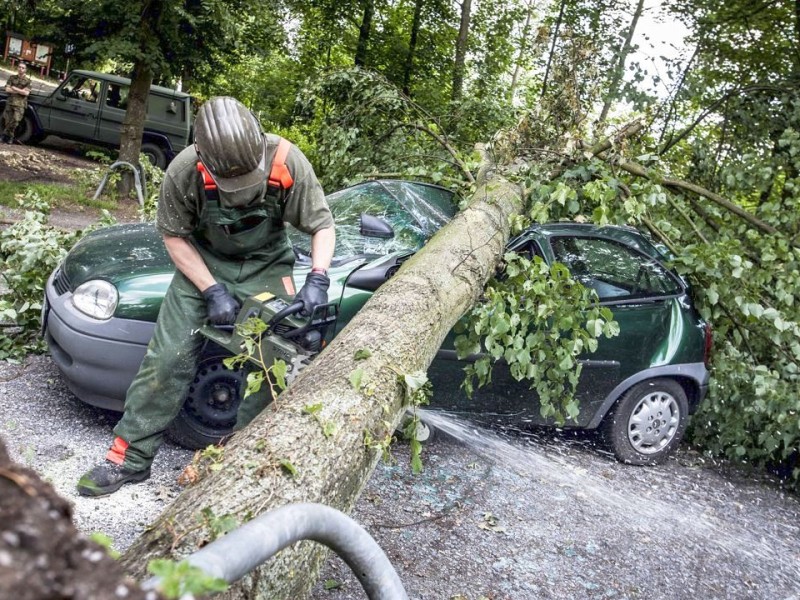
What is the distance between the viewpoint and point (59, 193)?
12.2 metres

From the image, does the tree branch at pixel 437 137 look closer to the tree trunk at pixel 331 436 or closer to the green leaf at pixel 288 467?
the tree trunk at pixel 331 436

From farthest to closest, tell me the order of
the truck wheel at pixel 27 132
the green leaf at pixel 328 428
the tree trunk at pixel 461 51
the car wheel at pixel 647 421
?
the truck wheel at pixel 27 132 < the tree trunk at pixel 461 51 < the car wheel at pixel 647 421 < the green leaf at pixel 328 428

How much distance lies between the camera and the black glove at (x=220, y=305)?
12.1 ft

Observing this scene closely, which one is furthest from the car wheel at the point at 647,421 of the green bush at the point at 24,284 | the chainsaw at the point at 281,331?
the green bush at the point at 24,284

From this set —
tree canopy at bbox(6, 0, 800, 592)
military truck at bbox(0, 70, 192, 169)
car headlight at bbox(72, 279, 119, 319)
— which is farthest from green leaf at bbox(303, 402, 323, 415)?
military truck at bbox(0, 70, 192, 169)

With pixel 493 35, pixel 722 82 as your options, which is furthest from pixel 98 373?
pixel 493 35

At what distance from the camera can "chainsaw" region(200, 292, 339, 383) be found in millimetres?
3449

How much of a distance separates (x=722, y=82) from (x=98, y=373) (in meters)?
6.83

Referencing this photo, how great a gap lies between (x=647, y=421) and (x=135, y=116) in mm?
10612

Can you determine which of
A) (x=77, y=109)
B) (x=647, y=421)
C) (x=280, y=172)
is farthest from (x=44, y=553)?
(x=77, y=109)

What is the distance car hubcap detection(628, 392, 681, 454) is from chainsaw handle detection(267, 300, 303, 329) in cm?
282

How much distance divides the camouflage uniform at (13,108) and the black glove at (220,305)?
1461 centimetres

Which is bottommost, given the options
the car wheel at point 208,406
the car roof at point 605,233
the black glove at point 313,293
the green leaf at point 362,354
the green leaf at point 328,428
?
the car wheel at point 208,406

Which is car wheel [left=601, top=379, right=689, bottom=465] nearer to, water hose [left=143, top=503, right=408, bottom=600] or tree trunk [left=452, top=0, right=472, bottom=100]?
water hose [left=143, top=503, right=408, bottom=600]
